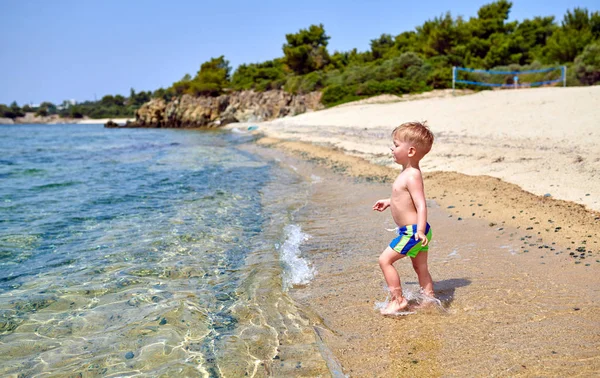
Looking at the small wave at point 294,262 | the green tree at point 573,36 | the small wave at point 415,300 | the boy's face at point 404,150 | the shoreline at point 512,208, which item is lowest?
the small wave at point 294,262

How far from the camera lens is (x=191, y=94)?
6147cm

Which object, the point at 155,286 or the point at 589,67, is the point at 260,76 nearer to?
the point at 589,67

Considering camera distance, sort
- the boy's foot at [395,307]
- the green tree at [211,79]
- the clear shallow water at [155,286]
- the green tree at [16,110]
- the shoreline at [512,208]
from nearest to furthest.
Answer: the clear shallow water at [155,286] < the boy's foot at [395,307] < the shoreline at [512,208] < the green tree at [211,79] < the green tree at [16,110]

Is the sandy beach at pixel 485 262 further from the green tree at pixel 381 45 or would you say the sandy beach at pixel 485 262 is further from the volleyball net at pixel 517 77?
the green tree at pixel 381 45

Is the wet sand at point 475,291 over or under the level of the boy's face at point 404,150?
under

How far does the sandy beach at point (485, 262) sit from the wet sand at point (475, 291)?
1 centimetres

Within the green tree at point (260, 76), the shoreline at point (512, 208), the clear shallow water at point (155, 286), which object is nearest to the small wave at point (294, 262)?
the clear shallow water at point (155, 286)

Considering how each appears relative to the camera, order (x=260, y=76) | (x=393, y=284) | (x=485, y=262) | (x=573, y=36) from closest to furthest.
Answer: (x=393, y=284)
(x=485, y=262)
(x=573, y=36)
(x=260, y=76)

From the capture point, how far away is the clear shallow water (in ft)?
8.84

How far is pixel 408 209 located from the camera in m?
3.10

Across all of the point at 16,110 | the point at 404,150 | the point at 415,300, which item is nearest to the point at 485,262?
the point at 415,300

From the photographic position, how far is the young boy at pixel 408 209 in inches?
119

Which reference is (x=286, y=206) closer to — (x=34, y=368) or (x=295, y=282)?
(x=295, y=282)

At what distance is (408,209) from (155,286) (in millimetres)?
2328
